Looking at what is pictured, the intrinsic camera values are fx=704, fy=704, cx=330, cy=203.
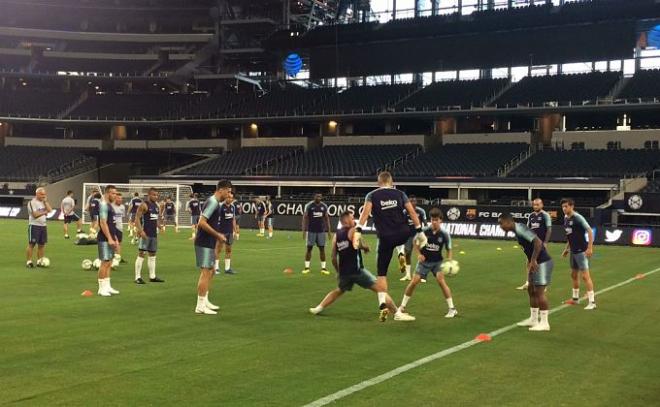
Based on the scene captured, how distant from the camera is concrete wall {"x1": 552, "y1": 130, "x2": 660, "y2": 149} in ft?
179

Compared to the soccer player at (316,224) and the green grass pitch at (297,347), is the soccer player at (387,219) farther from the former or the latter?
the soccer player at (316,224)

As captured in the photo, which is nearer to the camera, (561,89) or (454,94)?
(561,89)

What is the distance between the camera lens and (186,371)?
7969 millimetres

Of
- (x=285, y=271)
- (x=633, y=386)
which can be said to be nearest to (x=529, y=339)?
(x=633, y=386)

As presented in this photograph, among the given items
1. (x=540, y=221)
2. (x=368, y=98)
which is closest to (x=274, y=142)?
(x=368, y=98)

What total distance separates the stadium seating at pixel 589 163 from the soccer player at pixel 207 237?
41.6m

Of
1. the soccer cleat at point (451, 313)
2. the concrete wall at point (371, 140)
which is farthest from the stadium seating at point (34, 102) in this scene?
the soccer cleat at point (451, 313)

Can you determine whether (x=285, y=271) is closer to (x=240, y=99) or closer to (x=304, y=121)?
(x=304, y=121)

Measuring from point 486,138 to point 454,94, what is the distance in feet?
16.3

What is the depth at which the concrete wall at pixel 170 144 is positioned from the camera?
243ft

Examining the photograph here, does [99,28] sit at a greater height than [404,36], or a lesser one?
greater

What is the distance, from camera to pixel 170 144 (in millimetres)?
75500

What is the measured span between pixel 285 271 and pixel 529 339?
10.4 meters

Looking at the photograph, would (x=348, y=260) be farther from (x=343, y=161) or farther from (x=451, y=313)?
(x=343, y=161)
